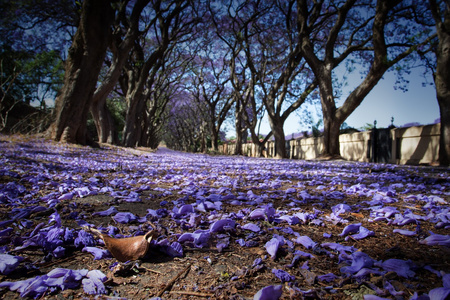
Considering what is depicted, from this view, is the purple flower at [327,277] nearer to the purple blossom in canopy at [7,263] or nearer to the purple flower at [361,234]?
the purple flower at [361,234]

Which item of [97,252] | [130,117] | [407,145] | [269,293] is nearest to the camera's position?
[269,293]

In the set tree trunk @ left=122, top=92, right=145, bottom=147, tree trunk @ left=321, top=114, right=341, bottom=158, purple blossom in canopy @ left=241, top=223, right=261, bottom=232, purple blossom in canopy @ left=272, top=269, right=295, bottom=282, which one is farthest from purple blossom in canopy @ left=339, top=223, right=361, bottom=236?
tree trunk @ left=122, top=92, right=145, bottom=147

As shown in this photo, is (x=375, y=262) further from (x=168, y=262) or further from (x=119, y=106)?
(x=119, y=106)

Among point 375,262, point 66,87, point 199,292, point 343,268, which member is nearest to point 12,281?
point 199,292

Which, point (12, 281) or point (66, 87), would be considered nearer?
point (12, 281)

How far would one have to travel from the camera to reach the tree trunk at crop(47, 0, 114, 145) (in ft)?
27.4

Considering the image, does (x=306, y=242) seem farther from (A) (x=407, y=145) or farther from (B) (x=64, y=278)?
(A) (x=407, y=145)

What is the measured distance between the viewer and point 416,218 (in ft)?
6.06

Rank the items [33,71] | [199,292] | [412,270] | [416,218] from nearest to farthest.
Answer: [199,292] < [412,270] < [416,218] < [33,71]

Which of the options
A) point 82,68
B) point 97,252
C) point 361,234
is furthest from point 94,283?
point 82,68

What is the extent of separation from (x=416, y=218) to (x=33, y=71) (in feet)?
79.8

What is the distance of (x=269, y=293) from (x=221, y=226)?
2.42ft

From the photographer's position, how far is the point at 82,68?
27.9 feet

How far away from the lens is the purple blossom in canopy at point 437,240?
4.52 feet
